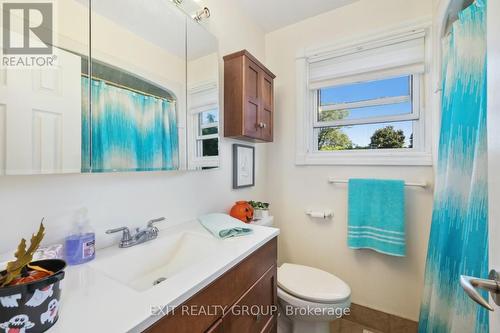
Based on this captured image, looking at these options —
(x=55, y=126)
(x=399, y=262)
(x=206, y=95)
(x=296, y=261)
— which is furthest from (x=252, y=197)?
(x=55, y=126)

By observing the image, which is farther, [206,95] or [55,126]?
[206,95]

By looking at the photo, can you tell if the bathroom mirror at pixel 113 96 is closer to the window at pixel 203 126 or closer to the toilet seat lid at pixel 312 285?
the window at pixel 203 126

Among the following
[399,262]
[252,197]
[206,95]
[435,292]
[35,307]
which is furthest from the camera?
[252,197]

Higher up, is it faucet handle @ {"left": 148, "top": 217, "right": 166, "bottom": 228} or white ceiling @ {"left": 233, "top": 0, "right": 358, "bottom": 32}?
white ceiling @ {"left": 233, "top": 0, "right": 358, "bottom": 32}

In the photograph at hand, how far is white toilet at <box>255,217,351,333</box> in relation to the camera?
1222 millimetres

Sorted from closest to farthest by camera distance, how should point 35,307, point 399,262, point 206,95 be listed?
point 35,307 < point 206,95 < point 399,262

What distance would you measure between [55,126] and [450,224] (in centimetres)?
167

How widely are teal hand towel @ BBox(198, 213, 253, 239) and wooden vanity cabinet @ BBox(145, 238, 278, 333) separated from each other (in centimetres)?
13

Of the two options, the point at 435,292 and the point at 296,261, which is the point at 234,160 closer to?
the point at 296,261

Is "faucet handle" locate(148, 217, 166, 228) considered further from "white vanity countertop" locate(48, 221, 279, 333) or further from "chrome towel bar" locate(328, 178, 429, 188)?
"chrome towel bar" locate(328, 178, 429, 188)

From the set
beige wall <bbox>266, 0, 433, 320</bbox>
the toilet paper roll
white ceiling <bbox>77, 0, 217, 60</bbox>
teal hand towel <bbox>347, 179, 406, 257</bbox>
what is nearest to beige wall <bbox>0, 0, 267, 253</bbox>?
→ white ceiling <bbox>77, 0, 217, 60</bbox>

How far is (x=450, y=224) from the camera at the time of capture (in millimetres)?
1043

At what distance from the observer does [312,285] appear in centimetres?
136

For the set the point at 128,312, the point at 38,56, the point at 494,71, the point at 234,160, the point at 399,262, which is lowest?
the point at 399,262
